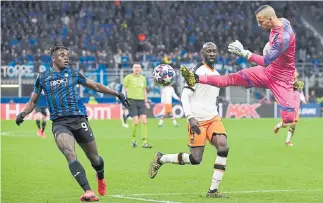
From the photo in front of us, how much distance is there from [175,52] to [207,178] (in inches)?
1254

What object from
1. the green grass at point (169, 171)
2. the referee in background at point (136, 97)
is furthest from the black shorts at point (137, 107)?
the green grass at point (169, 171)

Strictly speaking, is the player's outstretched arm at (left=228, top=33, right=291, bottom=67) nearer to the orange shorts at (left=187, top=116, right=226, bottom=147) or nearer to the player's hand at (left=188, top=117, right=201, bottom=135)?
the player's hand at (left=188, top=117, right=201, bottom=135)

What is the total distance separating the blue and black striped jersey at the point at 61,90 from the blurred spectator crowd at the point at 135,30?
31.2m

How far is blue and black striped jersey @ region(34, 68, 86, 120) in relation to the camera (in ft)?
42.4

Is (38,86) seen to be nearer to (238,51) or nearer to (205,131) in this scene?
(205,131)

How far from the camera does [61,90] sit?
1292 centimetres

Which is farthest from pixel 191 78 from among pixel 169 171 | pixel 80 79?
pixel 169 171

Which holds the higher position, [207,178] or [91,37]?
[91,37]

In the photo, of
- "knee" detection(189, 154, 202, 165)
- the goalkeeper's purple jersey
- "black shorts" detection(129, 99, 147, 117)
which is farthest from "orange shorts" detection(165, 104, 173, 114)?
the goalkeeper's purple jersey

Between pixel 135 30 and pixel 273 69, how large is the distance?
38099mm

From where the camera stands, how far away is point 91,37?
4903 centimetres

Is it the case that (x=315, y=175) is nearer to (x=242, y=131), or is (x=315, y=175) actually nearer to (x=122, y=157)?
(x=122, y=157)

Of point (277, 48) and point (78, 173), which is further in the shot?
point (277, 48)

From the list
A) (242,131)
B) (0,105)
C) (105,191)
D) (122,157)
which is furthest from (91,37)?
(105,191)
